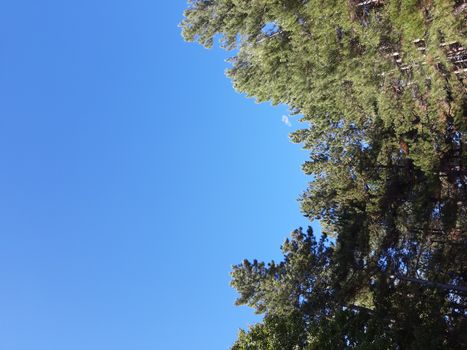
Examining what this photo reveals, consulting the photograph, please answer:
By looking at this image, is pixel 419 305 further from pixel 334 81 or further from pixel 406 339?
pixel 334 81

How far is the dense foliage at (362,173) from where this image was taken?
1345 centimetres

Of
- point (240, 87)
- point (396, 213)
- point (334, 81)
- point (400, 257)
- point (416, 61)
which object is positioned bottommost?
point (400, 257)

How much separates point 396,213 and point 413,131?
Answer: 326 centimetres

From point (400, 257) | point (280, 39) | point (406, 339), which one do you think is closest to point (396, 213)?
point (400, 257)

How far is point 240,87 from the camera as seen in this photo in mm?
19344

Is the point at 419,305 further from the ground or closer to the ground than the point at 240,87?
closer to the ground

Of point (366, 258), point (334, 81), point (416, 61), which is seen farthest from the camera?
point (366, 258)

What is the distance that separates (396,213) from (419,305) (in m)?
3.59

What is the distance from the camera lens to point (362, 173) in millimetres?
17406

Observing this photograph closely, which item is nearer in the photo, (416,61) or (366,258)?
(416,61)

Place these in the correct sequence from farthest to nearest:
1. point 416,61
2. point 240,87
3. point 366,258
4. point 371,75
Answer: point 240,87 → point 366,258 → point 371,75 → point 416,61

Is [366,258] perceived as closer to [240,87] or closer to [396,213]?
[396,213]

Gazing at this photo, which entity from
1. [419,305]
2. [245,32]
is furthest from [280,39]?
[419,305]

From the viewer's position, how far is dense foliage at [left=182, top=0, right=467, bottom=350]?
44.1 ft
